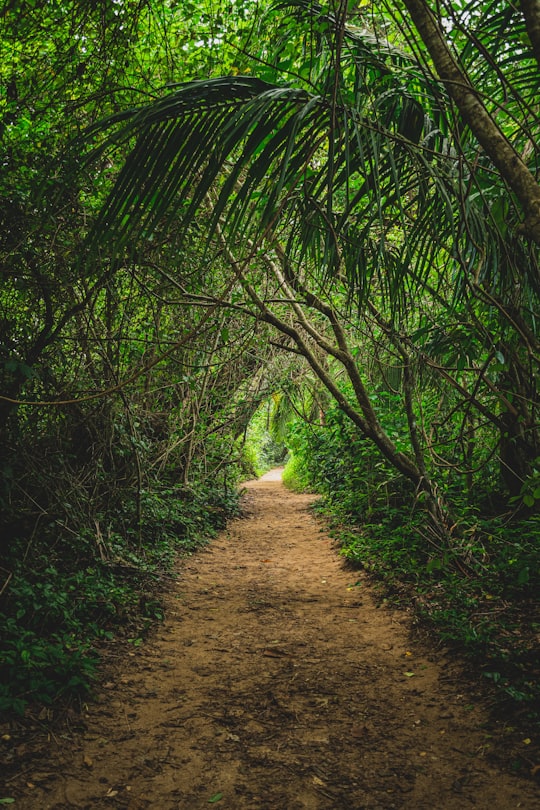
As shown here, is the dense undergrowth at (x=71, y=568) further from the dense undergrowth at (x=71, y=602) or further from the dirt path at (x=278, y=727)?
the dirt path at (x=278, y=727)

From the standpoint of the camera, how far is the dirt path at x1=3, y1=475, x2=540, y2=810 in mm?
2072

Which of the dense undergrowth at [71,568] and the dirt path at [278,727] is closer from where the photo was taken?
the dirt path at [278,727]

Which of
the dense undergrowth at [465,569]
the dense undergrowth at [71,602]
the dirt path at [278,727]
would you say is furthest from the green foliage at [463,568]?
the dense undergrowth at [71,602]

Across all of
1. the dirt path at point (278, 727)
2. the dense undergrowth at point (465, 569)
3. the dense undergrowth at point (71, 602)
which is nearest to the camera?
the dirt path at point (278, 727)

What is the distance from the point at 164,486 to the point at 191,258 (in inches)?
136

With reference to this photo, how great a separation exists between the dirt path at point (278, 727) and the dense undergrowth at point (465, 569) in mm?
239

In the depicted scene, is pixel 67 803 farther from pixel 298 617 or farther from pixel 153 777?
pixel 298 617

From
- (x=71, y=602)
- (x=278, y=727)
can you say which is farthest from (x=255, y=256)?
(x=71, y=602)

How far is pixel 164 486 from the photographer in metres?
7.30

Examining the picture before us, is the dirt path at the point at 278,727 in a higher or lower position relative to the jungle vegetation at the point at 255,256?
lower

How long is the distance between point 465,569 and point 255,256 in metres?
3.45

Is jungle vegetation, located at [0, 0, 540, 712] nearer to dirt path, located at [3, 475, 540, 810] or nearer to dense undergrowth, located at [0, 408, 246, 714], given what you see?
dense undergrowth, located at [0, 408, 246, 714]

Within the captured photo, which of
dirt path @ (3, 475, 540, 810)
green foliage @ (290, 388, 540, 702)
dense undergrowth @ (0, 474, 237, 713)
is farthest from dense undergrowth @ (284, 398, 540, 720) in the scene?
dense undergrowth @ (0, 474, 237, 713)

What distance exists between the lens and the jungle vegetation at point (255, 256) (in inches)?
64.9
